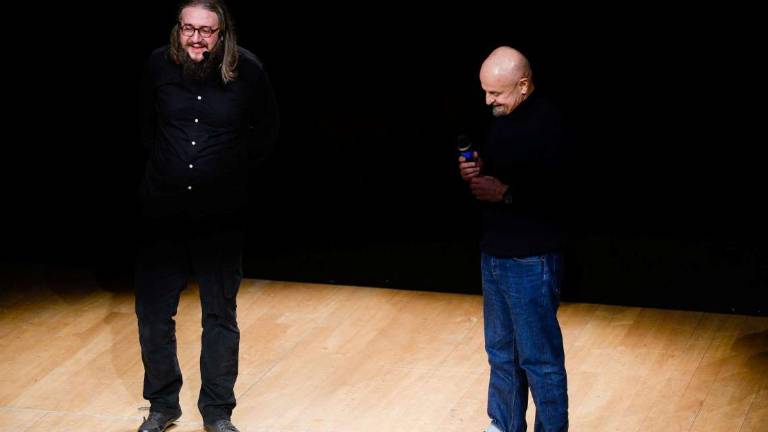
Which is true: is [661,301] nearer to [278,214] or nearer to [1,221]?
[278,214]

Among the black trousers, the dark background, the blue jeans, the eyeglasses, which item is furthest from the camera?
the dark background

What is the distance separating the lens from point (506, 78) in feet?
12.8

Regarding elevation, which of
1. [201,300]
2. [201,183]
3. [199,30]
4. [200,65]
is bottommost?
[201,300]

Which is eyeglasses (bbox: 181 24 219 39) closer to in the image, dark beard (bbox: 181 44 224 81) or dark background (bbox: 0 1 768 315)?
dark beard (bbox: 181 44 224 81)

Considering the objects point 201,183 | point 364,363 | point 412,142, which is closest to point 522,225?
point 201,183

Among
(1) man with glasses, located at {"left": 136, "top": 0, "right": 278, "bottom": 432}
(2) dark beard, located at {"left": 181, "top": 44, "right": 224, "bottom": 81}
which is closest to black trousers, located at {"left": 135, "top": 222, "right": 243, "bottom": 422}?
(1) man with glasses, located at {"left": 136, "top": 0, "right": 278, "bottom": 432}

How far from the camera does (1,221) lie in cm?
711

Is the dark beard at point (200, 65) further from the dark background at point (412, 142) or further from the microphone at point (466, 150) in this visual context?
the dark background at point (412, 142)

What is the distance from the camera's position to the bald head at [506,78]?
12.8ft

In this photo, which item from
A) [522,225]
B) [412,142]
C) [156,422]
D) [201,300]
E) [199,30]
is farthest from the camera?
[412,142]

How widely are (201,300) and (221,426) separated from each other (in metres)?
0.43

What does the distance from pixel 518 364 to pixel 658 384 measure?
0.92 m

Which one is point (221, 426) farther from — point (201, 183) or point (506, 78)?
point (506, 78)

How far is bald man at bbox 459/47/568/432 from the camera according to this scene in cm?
394
